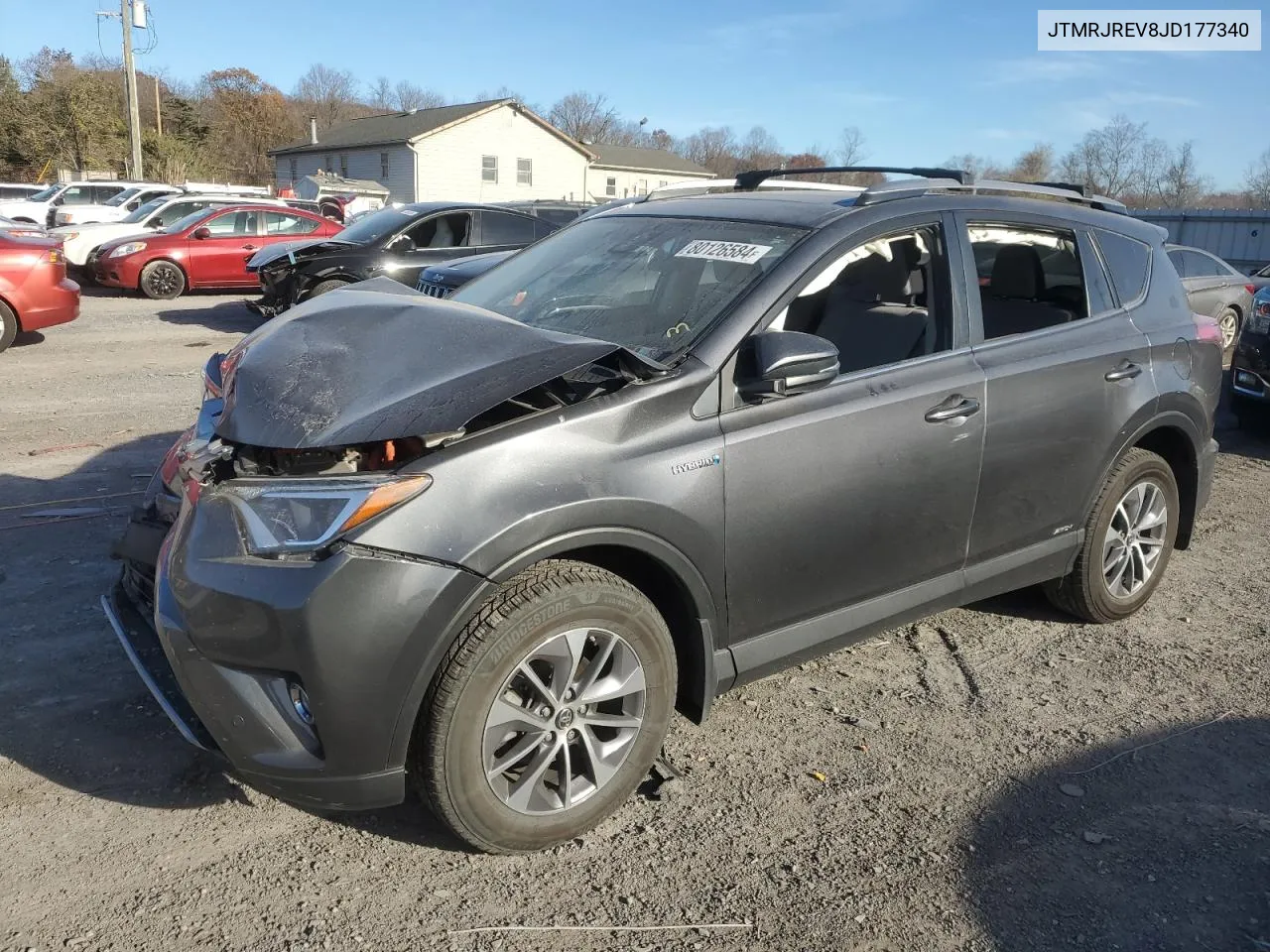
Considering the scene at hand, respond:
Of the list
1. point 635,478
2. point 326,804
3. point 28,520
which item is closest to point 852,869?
Answer: point 635,478

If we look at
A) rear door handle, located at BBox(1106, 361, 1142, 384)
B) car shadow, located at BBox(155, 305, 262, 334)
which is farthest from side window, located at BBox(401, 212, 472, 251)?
rear door handle, located at BBox(1106, 361, 1142, 384)

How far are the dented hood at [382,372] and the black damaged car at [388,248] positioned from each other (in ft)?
28.1

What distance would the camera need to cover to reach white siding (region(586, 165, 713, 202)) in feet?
179

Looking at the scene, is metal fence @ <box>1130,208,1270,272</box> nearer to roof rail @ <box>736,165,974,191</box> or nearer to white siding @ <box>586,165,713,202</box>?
roof rail @ <box>736,165,974,191</box>

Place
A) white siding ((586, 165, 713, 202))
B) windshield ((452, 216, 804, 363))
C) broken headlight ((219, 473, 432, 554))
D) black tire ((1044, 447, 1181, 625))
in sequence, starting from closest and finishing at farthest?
broken headlight ((219, 473, 432, 554)) < windshield ((452, 216, 804, 363)) < black tire ((1044, 447, 1181, 625)) < white siding ((586, 165, 713, 202))

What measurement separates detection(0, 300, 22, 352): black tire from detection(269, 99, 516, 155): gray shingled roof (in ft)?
120

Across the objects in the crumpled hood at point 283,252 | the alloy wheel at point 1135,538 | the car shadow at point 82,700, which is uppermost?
the crumpled hood at point 283,252

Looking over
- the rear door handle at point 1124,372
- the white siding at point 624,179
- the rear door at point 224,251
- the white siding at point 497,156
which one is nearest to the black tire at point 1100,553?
the rear door handle at point 1124,372

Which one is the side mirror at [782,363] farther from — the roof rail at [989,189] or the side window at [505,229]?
the side window at [505,229]

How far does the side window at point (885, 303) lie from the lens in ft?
11.9

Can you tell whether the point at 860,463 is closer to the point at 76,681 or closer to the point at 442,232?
the point at 76,681

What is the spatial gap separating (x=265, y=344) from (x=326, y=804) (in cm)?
153

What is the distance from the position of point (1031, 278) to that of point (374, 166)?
157 ft

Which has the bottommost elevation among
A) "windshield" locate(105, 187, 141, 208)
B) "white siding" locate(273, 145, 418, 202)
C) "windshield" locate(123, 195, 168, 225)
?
"windshield" locate(123, 195, 168, 225)
